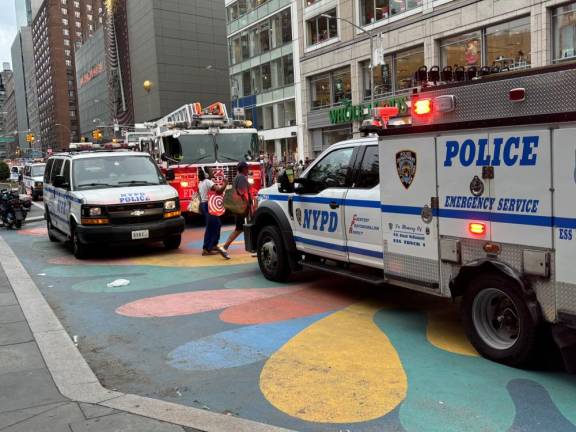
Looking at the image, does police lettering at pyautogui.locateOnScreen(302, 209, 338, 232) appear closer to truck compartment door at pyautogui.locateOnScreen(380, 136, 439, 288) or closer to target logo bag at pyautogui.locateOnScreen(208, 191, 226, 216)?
truck compartment door at pyautogui.locateOnScreen(380, 136, 439, 288)

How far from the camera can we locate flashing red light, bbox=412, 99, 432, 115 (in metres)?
5.21

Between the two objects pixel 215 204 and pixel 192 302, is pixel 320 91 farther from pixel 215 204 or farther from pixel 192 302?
pixel 192 302

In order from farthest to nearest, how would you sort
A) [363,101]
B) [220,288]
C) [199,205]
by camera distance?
[363,101] → [199,205] → [220,288]

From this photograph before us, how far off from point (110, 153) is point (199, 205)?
7.85ft

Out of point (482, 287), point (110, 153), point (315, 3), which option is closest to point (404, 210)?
point (482, 287)

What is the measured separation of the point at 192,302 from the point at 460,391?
13.0 ft

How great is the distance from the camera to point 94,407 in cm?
410

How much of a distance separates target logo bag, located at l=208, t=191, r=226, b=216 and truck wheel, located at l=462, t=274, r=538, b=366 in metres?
6.14

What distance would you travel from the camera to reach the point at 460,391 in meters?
4.29

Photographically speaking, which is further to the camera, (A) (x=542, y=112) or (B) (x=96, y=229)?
(B) (x=96, y=229)

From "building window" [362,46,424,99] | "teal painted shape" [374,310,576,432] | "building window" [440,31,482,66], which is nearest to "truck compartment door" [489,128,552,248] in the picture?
"teal painted shape" [374,310,576,432]

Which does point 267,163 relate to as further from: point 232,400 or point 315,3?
point 232,400

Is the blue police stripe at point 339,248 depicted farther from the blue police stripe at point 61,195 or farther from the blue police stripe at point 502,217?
the blue police stripe at point 61,195

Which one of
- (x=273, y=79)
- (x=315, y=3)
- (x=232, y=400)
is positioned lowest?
(x=232, y=400)
